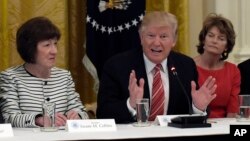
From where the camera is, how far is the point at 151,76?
3.34 meters

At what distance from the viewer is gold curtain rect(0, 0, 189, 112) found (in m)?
4.09

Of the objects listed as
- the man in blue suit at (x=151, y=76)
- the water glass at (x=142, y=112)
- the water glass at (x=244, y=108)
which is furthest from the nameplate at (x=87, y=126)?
the water glass at (x=244, y=108)

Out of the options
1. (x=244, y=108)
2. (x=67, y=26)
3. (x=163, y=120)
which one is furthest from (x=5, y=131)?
(x=67, y=26)

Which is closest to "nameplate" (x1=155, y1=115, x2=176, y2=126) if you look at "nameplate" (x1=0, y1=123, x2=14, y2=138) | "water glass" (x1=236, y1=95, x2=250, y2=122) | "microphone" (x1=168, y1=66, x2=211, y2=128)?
"microphone" (x1=168, y1=66, x2=211, y2=128)

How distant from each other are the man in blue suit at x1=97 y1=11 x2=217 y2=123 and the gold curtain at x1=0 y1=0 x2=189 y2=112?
1052 millimetres

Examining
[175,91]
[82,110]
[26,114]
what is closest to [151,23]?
[175,91]

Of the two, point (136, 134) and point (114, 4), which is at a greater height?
point (114, 4)

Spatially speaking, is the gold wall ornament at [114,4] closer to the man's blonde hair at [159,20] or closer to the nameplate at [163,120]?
the man's blonde hair at [159,20]

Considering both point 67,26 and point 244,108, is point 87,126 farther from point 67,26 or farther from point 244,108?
point 67,26

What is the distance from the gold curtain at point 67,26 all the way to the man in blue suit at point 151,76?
105 cm

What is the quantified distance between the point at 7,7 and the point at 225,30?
173 centimetres

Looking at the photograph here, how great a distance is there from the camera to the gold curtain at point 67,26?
4.09 metres

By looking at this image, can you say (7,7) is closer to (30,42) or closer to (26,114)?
(30,42)

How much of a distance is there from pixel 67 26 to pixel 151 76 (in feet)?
4.11
